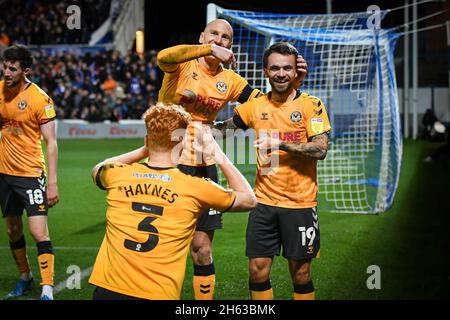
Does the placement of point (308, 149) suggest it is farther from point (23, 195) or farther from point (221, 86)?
point (23, 195)

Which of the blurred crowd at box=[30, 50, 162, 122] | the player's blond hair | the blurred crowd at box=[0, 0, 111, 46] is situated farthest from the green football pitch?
the blurred crowd at box=[0, 0, 111, 46]

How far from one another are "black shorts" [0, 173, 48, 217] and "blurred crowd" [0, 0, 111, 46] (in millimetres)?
27442

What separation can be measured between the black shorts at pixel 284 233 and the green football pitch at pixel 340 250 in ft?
4.52

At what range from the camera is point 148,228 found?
160 inches

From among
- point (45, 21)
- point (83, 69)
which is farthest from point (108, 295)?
point (45, 21)

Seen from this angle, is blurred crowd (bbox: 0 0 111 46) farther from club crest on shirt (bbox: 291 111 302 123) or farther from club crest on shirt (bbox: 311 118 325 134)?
club crest on shirt (bbox: 311 118 325 134)

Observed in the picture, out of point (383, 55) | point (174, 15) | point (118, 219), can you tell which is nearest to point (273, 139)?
point (118, 219)

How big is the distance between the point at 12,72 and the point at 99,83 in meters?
23.9

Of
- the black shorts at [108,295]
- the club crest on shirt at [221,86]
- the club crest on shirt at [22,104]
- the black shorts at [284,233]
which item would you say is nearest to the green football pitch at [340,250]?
the black shorts at [284,233]

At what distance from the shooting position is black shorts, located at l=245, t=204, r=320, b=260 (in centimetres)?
555

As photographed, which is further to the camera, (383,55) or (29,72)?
(383,55)
